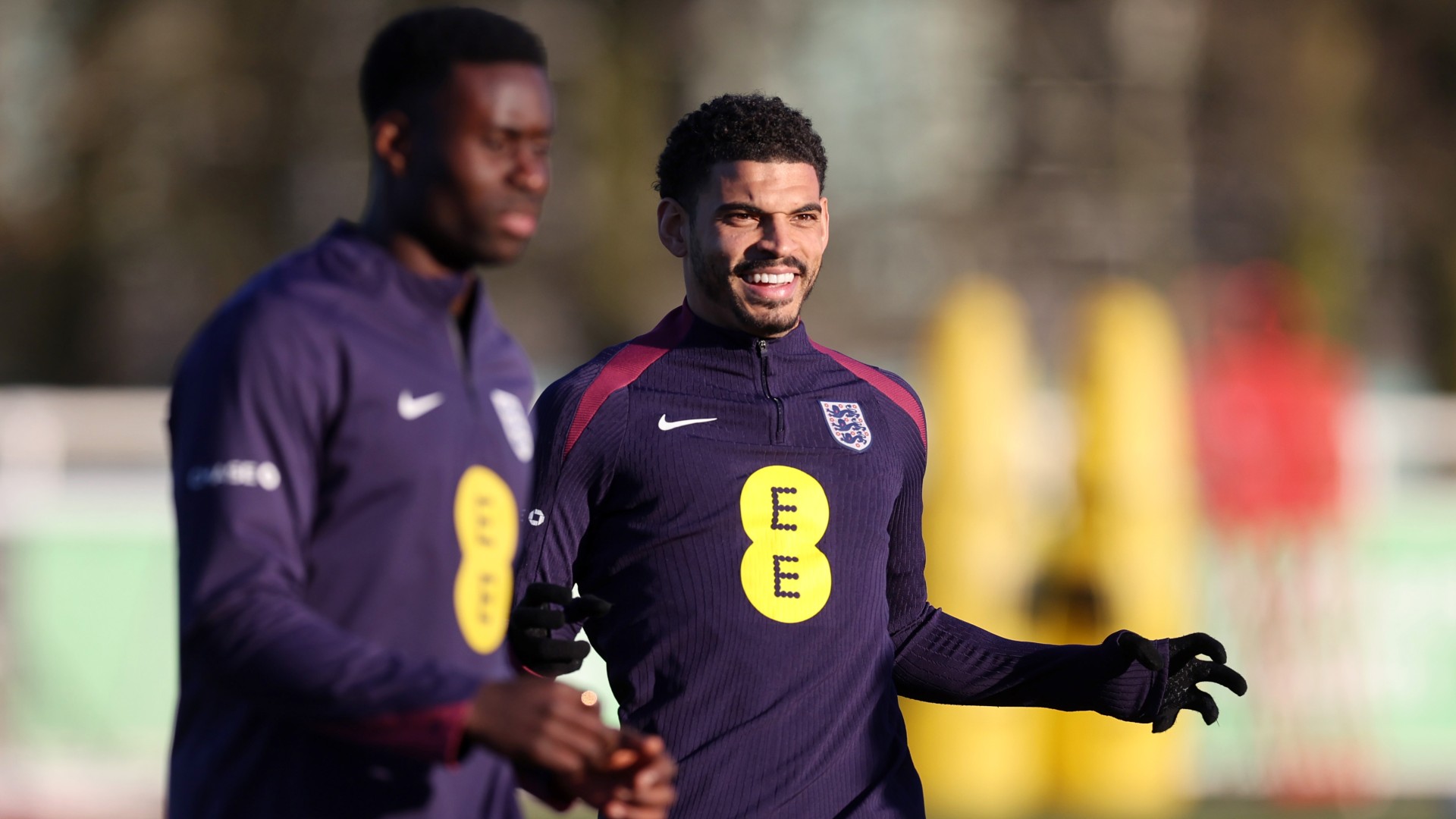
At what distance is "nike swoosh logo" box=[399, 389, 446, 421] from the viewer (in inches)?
111

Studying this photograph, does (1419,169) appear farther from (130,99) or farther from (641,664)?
(641,664)

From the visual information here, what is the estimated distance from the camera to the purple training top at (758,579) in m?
3.90

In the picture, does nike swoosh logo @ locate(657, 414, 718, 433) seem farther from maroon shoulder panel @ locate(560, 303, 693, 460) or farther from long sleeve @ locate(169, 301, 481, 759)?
long sleeve @ locate(169, 301, 481, 759)

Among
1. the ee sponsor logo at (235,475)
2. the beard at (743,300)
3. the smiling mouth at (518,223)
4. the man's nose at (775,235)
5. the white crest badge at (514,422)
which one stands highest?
the man's nose at (775,235)

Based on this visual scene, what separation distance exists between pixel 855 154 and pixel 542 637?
67.2ft

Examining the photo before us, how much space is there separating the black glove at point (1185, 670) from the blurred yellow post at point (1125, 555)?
6922 millimetres

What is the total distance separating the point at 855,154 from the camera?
23438mm

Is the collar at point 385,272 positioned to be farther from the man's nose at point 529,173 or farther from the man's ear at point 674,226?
the man's ear at point 674,226

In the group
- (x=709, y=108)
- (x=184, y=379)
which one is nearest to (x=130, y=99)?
(x=709, y=108)

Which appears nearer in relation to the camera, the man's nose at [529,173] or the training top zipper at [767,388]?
the man's nose at [529,173]

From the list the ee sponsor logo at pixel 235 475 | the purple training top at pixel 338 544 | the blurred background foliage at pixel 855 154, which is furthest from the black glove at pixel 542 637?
the blurred background foliage at pixel 855 154

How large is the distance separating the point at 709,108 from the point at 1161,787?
299 inches

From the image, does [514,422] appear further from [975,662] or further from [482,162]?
[975,662]

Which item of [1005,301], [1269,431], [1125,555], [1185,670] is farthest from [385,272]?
[1005,301]
